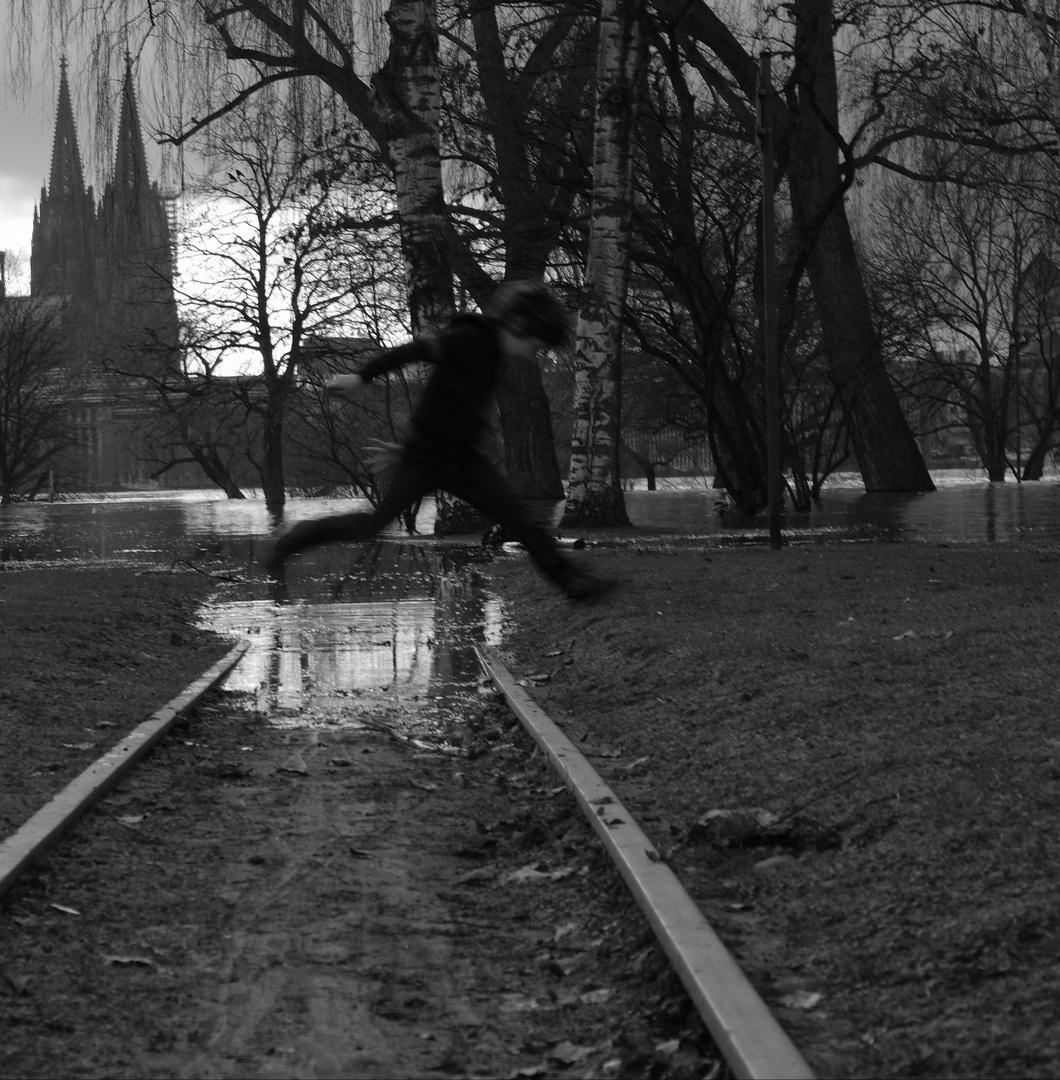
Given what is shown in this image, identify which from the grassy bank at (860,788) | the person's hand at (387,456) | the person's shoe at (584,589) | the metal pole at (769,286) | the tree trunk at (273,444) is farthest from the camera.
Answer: the tree trunk at (273,444)

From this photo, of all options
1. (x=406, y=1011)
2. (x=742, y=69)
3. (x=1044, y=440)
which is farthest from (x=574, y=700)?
(x=1044, y=440)

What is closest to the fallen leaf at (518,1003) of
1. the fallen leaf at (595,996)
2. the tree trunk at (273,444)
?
the fallen leaf at (595,996)

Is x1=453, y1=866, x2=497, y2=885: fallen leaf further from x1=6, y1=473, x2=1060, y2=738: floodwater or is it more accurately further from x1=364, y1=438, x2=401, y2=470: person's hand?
x1=364, y1=438, x2=401, y2=470: person's hand

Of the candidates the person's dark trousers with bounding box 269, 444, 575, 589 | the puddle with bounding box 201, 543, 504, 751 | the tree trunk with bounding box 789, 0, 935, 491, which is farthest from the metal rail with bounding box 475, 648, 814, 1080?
the tree trunk with bounding box 789, 0, 935, 491

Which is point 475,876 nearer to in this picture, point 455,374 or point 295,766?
point 295,766

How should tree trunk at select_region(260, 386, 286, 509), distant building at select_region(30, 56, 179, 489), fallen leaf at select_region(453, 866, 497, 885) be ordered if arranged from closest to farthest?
fallen leaf at select_region(453, 866, 497, 885)
distant building at select_region(30, 56, 179, 489)
tree trunk at select_region(260, 386, 286, 509)

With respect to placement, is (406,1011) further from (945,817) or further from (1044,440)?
(1044,440)

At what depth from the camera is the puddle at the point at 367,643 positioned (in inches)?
340

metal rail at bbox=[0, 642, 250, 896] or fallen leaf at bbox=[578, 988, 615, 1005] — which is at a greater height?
metal rail at bbox=[0, 642, 250, 896]

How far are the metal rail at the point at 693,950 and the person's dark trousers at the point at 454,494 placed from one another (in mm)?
2774

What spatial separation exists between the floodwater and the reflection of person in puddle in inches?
34.9

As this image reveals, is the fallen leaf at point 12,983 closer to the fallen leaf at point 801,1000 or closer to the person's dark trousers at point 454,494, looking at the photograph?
the fallen leaf at point 801,1000

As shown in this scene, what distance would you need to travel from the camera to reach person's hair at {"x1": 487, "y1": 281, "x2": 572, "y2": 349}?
862 centimetres

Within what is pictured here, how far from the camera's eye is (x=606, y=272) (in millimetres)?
18781
